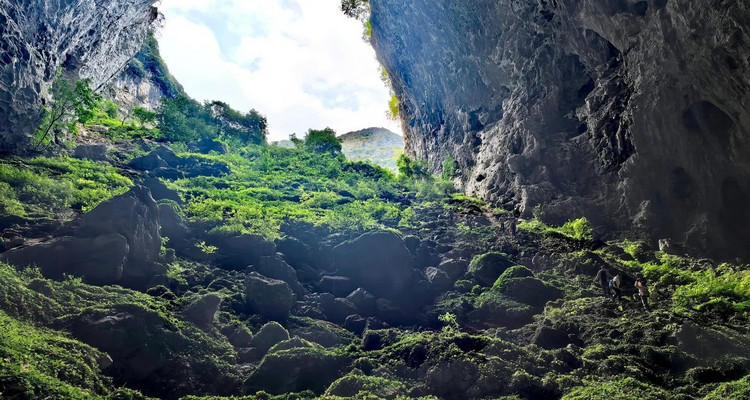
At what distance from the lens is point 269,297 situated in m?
13.7

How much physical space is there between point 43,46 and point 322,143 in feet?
69.8

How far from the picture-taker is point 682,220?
16.8 metres

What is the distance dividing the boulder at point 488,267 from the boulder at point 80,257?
11809 millimetres

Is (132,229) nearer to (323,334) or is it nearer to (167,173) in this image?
(323,334)

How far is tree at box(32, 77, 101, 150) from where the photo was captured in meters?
22.4

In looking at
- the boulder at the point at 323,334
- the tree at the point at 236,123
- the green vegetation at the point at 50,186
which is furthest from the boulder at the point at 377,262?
the tree at the point at 236,123

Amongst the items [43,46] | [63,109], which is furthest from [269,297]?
[43,46]

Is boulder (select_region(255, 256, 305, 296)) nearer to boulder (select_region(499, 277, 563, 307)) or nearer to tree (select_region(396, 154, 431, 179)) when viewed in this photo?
boulder (select_region(499, 277, 563, 307))

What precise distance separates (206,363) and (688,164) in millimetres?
17381

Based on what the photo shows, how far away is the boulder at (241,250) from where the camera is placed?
16531 mm

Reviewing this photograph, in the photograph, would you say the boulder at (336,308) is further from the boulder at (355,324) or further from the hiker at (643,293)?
the hiker at (643,293)

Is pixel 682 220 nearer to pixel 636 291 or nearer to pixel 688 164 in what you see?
pixel 688 164

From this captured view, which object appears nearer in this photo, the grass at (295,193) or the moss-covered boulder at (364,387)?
the moss-covered boulder at (364,387)

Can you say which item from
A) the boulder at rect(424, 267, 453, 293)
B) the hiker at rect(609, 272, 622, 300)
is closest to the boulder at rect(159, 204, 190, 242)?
the boulder at rect(424, 267, 453, 293)
